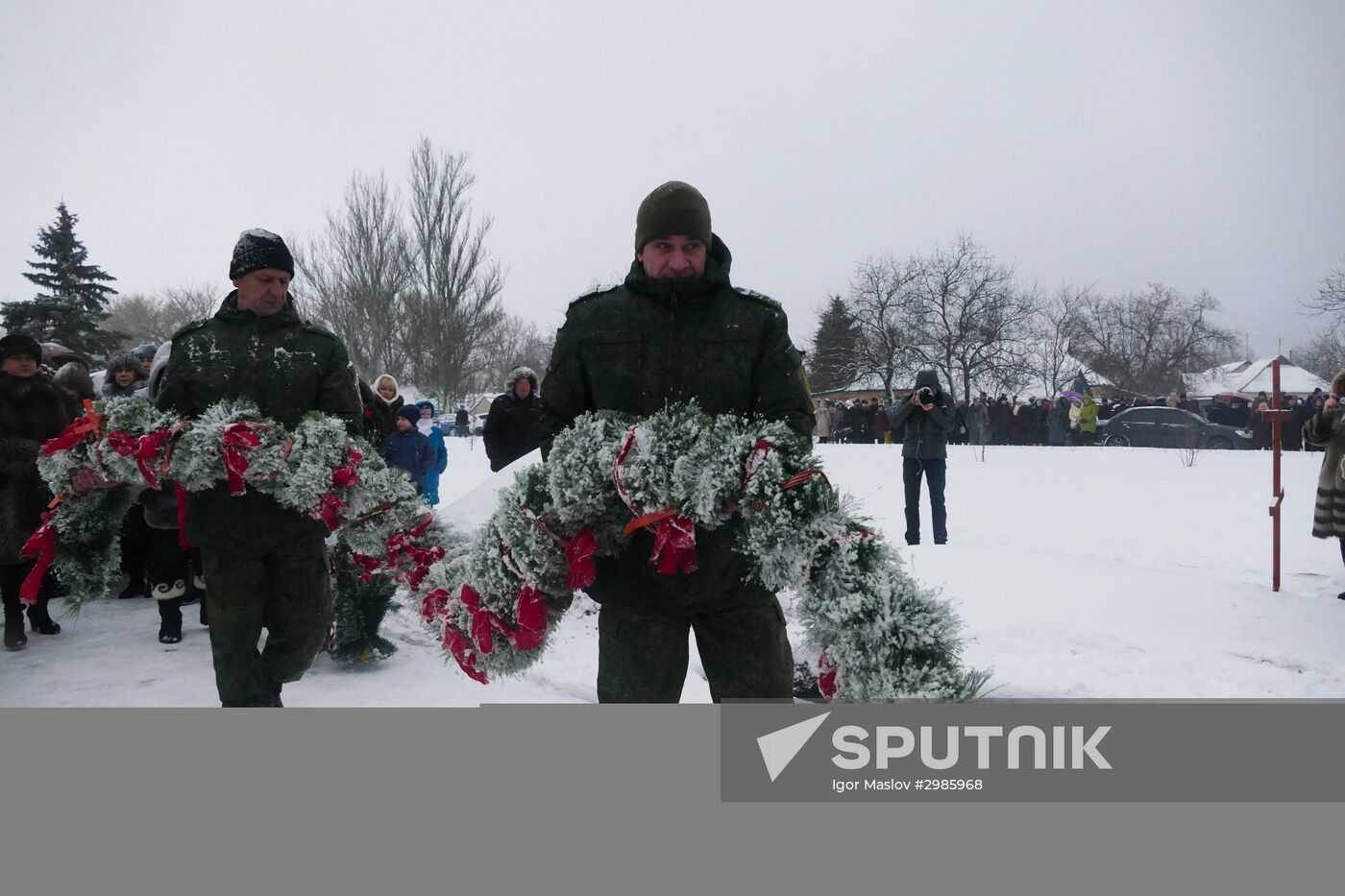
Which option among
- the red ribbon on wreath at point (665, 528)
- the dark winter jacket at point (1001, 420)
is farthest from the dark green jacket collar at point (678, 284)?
the dark winter jacket at point (1001, 420)

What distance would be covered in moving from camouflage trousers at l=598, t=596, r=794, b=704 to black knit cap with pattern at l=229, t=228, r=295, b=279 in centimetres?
179

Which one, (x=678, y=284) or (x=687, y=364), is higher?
(x=678, y=284)

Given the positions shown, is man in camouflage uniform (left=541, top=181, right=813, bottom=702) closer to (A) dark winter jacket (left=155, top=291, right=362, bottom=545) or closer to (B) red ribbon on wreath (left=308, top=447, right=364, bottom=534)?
(B) red ribbon on wreath (left=308, top=447, right=364, bottom=534)

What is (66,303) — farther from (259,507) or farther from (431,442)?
(259,507)

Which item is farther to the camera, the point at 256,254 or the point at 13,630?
the point at 13,630

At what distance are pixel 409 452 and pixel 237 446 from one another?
399cm

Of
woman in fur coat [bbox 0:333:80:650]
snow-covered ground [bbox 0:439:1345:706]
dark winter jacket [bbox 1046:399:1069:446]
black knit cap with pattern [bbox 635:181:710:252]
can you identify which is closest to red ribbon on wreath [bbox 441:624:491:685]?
snow-covered ground [bbox 0:439:1345:706]

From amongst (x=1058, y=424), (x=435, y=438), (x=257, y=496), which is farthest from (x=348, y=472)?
(x=1058, y=424)

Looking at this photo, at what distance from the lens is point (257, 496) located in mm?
3047

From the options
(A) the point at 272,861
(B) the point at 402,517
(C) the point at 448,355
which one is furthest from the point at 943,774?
(C) the point at 448,355

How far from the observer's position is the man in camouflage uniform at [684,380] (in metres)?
2.30

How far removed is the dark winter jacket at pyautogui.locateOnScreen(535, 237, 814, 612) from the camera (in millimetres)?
2295

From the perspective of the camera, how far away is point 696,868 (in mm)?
2199

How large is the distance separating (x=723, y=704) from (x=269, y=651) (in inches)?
74.0
